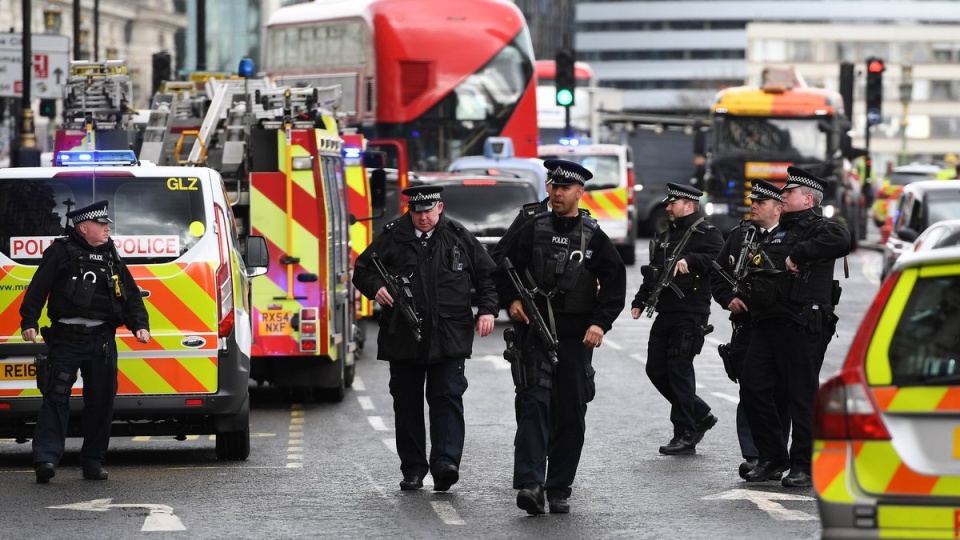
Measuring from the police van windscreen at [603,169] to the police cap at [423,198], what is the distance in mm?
24938

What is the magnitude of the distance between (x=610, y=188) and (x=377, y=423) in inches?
855

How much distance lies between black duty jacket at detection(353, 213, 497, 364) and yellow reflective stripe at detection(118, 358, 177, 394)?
1.53 m

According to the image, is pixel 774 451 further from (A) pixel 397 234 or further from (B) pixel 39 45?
(B) pixel 39 45

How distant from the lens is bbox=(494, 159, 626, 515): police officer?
10.1 m

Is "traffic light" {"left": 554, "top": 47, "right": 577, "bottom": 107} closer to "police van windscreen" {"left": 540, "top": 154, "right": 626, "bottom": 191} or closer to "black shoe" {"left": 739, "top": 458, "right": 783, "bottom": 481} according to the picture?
"police van windscreen" {"left": 540, "top": 154, "right": 626, "bottom": 191}

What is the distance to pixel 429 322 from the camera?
10914mm

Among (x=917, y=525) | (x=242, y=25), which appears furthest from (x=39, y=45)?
(x=242, y=25)

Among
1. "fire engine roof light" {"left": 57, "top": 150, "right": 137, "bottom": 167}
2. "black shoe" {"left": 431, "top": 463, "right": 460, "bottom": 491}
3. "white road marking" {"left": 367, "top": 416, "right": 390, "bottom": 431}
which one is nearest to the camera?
"black shoe" {"left": 431, "top": 463, "right": 460, "bottom": 491}

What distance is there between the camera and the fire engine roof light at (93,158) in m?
12.6

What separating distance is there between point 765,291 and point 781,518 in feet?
5.06

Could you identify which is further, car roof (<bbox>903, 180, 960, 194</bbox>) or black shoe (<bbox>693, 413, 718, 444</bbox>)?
car roof (<bbox>903, 180, 960, 194</bbox>)

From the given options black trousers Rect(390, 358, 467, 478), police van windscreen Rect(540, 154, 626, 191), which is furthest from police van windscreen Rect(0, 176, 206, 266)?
police van windscreen Rect(540, 154, 626, 191)

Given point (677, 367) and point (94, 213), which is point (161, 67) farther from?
point (94, 213)

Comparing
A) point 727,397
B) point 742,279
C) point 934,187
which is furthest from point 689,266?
point 934,187
